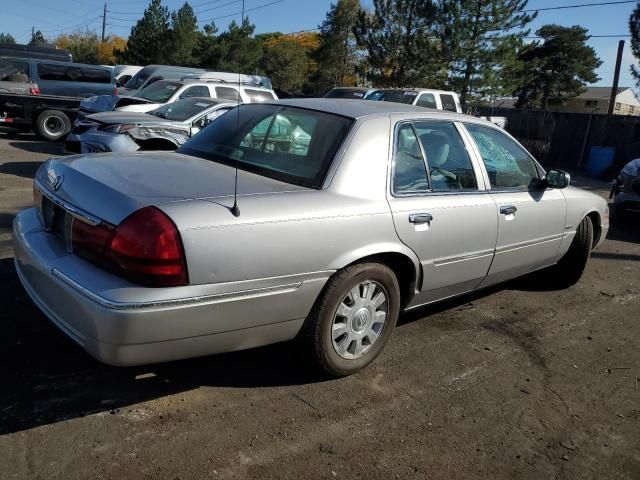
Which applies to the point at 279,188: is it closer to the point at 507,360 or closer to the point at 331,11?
the point at 507,360

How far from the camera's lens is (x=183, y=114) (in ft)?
32.2

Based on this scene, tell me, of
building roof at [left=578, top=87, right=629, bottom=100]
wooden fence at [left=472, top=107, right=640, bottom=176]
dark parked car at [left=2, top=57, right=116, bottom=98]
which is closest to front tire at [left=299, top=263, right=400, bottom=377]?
dark parked car at [left=2, top=57, right=116, bottom=98]

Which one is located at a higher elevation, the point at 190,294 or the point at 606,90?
the point at 606,90

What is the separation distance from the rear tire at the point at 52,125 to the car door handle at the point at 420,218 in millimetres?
12610

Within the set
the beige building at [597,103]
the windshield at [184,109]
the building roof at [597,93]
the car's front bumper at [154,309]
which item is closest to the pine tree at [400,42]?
the windshield at [184,109]

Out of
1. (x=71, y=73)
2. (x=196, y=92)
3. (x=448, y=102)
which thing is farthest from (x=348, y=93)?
(x=71, y=73)

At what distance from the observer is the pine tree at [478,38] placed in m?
26.6

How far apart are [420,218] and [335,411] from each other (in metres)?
1.26

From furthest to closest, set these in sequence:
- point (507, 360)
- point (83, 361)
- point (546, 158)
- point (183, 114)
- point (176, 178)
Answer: point (546, 158), point (183, 114), point (507, 360), point (83, 361), point (176, 178)

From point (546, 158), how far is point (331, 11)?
2745 centimetres

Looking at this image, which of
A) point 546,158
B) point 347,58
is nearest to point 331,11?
point 347,58

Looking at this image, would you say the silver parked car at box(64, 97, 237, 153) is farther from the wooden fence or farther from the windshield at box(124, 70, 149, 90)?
the wooden fence

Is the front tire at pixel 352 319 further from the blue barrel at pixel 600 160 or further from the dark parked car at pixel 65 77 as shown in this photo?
the blue barrel at pixel 600 160

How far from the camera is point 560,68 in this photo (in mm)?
51250
